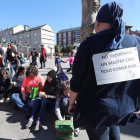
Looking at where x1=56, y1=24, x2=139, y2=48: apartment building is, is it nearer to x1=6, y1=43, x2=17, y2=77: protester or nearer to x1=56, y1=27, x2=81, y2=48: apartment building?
Result: x1=56, y1=27, x2=81, y2=48: apartment building

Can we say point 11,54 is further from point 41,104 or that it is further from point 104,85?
point 104,85

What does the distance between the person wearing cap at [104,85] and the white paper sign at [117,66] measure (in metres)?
0.03

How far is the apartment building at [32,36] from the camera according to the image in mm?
51000

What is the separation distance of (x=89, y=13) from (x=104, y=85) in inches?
105

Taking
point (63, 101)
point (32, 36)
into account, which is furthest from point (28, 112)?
point (32, 36)

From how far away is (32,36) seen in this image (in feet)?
172

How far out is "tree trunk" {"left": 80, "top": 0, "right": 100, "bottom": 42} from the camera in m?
3.09

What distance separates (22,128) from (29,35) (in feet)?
184

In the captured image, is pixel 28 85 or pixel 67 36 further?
pixel 67 36

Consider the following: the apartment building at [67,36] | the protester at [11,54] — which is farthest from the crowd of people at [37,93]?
the apartment building at [67,36]

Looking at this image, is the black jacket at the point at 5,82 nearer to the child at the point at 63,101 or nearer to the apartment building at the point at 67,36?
the child at the point at 63,101

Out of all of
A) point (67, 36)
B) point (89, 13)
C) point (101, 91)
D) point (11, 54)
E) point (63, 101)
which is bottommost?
point (63, 101)

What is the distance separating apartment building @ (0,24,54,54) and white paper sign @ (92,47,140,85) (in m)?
50.5

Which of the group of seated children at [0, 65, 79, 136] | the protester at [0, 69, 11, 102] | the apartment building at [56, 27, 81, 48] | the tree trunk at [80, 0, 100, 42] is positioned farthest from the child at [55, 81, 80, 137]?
the apartment building at [56, 27, 81, 48]
